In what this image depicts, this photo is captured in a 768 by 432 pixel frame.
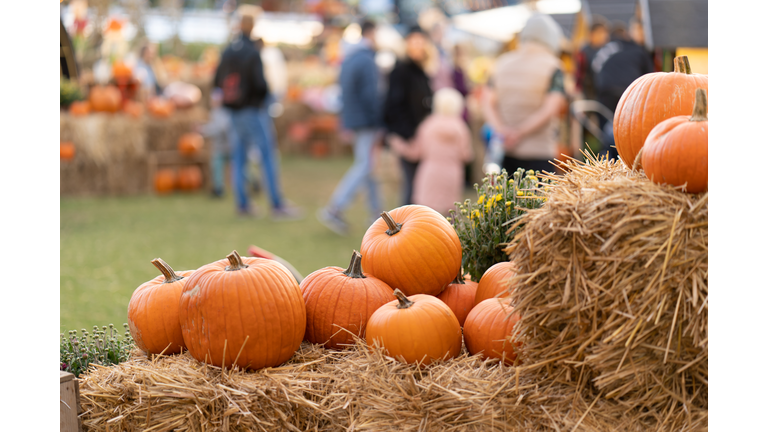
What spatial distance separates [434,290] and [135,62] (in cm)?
1061

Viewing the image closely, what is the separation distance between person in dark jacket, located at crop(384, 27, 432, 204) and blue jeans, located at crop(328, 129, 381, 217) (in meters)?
0.50

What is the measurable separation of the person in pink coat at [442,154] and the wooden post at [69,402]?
4.68 metres

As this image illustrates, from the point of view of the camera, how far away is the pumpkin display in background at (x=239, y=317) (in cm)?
215

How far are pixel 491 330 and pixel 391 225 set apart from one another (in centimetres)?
61

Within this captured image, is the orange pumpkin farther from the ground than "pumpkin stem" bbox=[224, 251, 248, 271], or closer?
farther from the ground

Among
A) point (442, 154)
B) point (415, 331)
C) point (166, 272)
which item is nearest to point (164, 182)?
point (442, 154)

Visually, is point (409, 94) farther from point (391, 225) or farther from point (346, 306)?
point (346, 306)

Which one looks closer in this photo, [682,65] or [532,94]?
[682,65]

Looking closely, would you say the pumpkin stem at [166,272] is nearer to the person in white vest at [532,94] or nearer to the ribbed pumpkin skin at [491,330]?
the ribbed pumpkin skin at [491,330]

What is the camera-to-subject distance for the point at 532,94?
5.09m

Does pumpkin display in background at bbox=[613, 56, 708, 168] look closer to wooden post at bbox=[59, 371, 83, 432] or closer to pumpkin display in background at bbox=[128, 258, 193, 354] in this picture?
pumpkin display in background at bbox=[128, 258, 193, 354]

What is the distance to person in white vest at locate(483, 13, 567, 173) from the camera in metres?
5.04

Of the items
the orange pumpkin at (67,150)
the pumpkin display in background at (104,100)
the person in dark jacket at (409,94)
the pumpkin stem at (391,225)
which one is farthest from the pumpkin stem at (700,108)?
the pumpkin display in background at (104,100)

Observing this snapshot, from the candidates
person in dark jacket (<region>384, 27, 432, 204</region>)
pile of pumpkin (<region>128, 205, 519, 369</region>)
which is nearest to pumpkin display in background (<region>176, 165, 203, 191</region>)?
person in dark jacket (<region>384, 27, 432, 204</region>)
